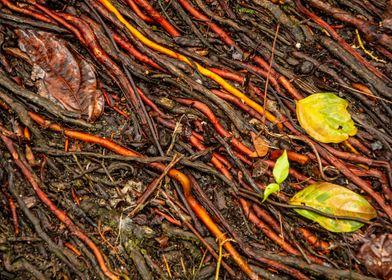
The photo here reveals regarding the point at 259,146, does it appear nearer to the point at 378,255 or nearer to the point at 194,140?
the point at 194,140

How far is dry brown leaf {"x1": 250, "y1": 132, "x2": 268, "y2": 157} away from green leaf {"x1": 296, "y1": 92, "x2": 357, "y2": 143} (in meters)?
0.32

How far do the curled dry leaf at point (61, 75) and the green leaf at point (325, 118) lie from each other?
1.50m

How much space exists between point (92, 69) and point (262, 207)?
5.22 feet

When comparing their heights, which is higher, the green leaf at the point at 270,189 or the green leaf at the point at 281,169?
the green leaf at the point at 281,169

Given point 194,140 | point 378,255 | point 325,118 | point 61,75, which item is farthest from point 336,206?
point 61,75

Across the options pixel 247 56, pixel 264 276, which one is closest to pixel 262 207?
pixel 264 276

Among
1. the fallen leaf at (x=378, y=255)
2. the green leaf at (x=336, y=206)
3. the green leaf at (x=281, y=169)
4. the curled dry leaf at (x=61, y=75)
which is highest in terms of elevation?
the curled dry leaf at (x=61, y=75)

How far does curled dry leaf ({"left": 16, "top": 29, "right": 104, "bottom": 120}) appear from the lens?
98.6 inches

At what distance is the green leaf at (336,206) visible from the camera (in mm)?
2377

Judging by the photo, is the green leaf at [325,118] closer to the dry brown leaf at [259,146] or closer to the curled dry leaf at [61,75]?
the dry brown leaf at [259,146]

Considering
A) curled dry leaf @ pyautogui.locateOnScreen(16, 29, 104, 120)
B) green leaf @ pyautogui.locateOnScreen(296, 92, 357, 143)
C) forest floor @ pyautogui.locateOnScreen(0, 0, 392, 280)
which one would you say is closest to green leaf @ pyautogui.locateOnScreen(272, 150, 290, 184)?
forest floor @ pyautogui.locateOnScreen(0, 0, 392, 280)

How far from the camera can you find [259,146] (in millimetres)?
2547

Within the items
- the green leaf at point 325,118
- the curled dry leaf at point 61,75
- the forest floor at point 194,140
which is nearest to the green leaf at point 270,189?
the forest floor at point 194,140

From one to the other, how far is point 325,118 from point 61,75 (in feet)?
6.41
